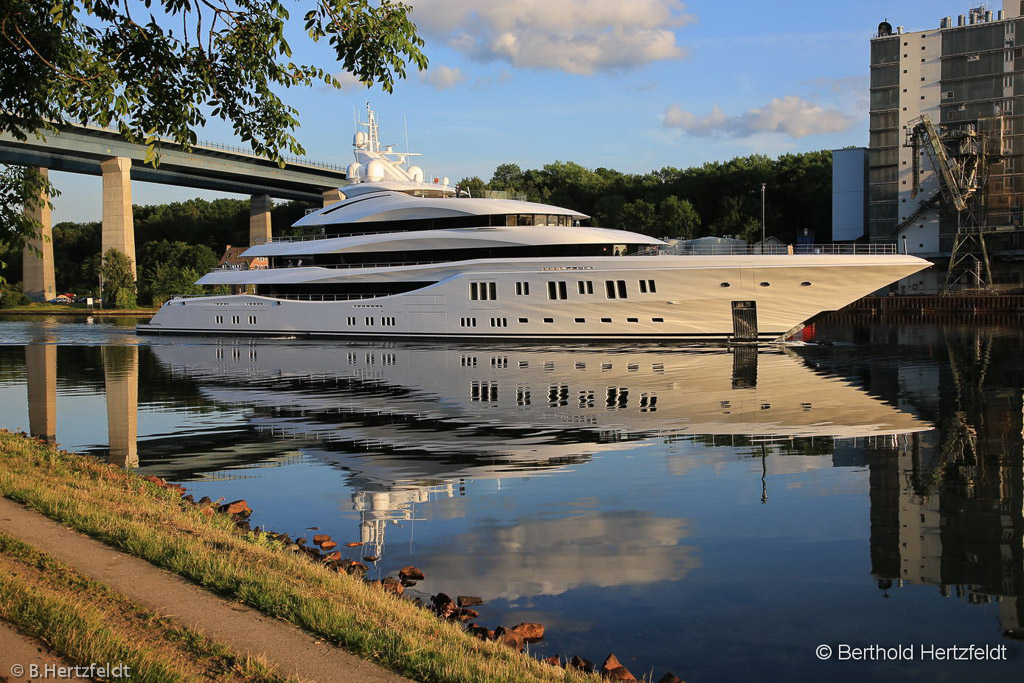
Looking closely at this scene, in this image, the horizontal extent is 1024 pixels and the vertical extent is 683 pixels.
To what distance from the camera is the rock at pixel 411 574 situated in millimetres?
8078

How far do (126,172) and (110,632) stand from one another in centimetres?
7584

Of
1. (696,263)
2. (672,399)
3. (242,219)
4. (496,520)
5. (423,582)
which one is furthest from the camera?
(242,219)

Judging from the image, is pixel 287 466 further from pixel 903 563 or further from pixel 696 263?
pixel 696 263

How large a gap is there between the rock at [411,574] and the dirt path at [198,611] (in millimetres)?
2141

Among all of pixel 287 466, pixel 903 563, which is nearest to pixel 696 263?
pixel 287 466

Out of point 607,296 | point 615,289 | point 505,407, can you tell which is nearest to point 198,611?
point 505,407

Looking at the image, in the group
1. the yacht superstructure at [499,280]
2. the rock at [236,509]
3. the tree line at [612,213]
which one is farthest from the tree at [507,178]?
the rock at [236,509]

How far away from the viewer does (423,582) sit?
8.01m

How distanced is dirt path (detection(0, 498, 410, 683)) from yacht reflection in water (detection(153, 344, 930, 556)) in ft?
9.72

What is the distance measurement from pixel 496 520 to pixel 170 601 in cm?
447

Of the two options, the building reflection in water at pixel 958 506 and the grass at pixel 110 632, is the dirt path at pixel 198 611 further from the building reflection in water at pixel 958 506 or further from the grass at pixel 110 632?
the building reflection in water at pixel 958 506

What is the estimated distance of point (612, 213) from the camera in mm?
82250

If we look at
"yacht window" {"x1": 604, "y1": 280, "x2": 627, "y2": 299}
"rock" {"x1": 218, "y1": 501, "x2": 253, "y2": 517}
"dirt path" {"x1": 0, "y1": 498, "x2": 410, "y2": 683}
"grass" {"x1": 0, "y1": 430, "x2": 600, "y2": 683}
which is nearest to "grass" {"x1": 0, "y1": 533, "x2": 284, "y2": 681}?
"dirt path" {"x1": 0, "y1": 498, "x2": 410, "y2": 683}

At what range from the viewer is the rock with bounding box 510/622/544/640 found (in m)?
6.68
